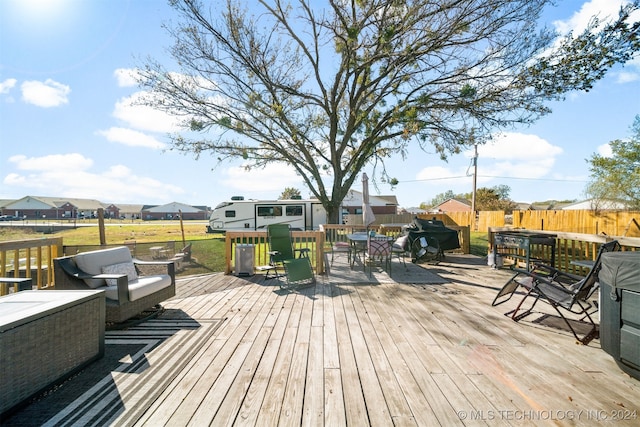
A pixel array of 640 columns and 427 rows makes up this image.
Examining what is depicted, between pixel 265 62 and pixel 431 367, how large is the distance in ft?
30.1

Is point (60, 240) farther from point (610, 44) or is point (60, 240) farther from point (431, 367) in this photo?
point (610, 44)

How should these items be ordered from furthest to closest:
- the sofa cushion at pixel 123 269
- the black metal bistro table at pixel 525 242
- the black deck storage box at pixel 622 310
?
the black metal bistro table at pixel 525 242 < the sofa cushion at pixel 123 269 < the black deck storage box at pixel 622 310

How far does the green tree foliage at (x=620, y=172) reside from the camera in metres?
14.6

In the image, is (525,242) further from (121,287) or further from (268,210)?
(268,210)

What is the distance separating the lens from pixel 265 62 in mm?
8633

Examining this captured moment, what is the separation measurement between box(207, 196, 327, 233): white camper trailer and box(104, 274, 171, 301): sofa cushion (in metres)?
12.3

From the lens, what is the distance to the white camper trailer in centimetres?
1584

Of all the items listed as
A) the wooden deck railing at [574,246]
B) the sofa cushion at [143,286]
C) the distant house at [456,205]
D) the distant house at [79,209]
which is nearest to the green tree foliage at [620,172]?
the wooden deck railing at [574,246]

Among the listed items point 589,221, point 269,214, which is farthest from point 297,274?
point 589,221

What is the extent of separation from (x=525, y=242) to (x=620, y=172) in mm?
15701

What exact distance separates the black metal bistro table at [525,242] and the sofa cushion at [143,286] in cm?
640

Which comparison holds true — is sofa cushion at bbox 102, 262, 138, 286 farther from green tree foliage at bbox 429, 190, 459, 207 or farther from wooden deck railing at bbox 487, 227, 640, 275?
green tree foliage at bbox 429, 190, 459, 207

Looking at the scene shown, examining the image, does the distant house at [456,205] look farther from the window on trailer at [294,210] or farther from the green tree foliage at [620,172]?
the window on trailer at [294,210]

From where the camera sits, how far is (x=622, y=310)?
199 centimetres
